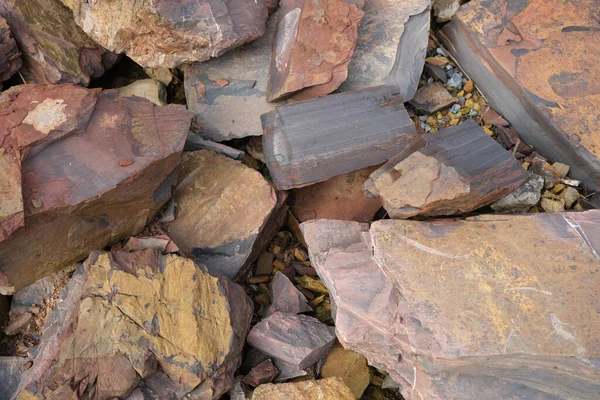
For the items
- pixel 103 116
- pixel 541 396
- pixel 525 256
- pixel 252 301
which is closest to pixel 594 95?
pixel 525 256

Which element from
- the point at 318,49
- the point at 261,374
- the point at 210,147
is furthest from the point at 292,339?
the point at 318,49

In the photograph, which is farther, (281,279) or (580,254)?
(281,279)

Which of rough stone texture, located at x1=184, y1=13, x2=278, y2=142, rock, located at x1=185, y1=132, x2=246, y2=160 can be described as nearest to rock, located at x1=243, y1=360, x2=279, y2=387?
rock, located at x1=185, y1=132, x2=246, y2=160

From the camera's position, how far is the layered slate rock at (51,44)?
2887 millimetres

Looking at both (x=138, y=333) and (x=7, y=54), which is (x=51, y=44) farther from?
(x=138, y=333)

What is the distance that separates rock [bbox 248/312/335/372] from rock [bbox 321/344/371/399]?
0.21ft

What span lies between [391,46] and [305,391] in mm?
2023

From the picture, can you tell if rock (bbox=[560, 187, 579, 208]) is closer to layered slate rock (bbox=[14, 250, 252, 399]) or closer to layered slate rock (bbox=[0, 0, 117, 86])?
layered slate rock (bbox=[14, 250, 252, 399])

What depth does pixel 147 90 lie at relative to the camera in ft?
10.4

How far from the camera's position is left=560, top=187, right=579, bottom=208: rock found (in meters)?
2.83

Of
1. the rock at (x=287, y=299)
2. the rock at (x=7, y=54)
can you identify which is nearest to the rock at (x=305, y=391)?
the rock at (x=287, y=299)

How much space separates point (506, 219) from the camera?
2.37m

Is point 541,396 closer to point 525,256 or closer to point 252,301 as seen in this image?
point 525,256

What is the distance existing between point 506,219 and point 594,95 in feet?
3.58
